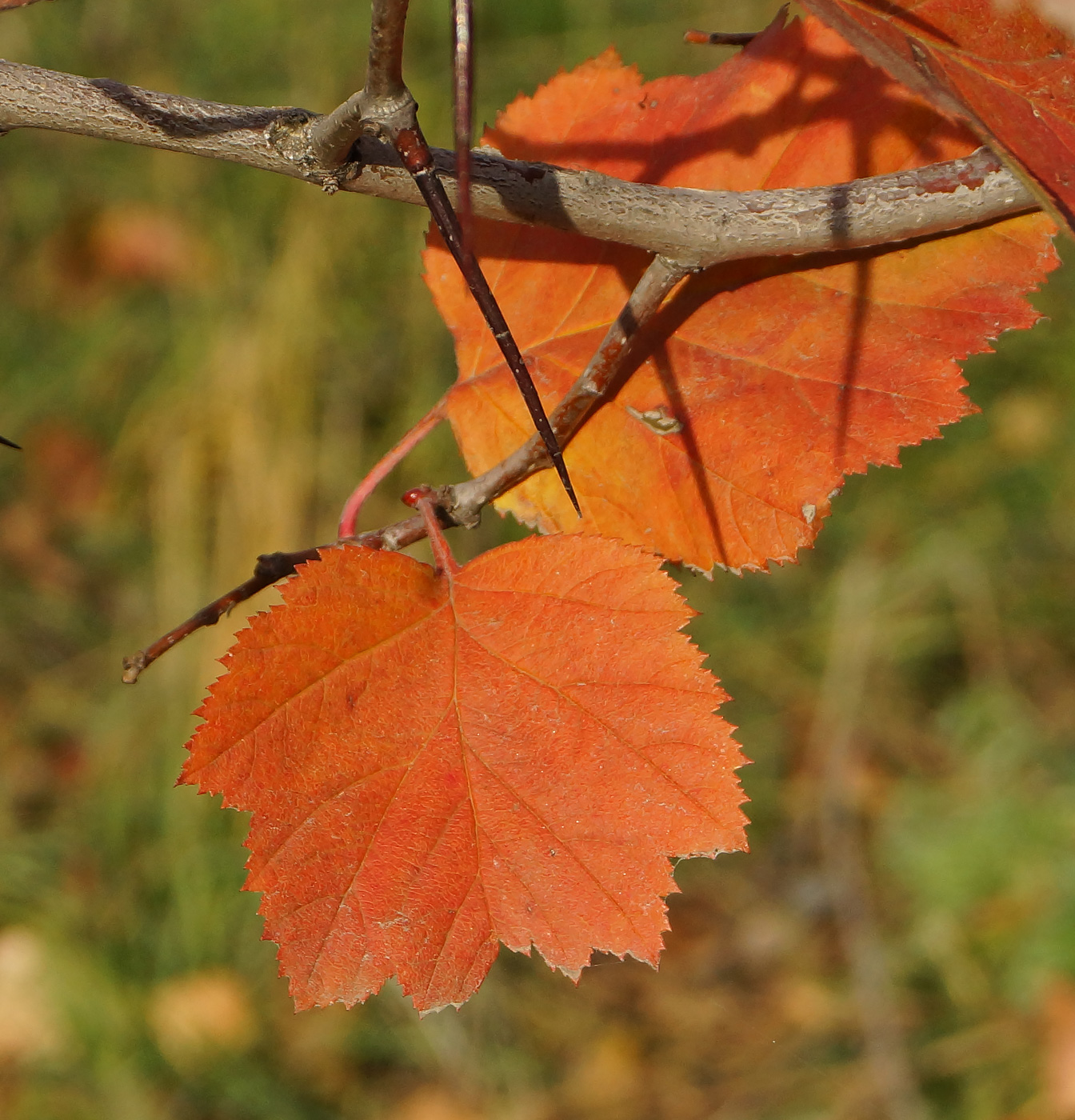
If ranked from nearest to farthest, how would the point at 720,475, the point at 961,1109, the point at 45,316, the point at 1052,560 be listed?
the point at 720,475
the point at 961,1109
the point at 1052,560
the point at 45,316

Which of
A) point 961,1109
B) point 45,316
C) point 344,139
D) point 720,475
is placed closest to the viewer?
point 344,139

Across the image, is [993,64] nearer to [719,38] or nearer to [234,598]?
[719,38]

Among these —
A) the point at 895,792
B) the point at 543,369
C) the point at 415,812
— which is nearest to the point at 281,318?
the point at 895,792

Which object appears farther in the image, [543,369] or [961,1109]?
[961,1109]

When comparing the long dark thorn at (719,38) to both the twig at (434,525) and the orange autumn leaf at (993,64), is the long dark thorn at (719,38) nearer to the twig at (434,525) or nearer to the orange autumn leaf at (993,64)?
the orange autumn leaf at (993,64)

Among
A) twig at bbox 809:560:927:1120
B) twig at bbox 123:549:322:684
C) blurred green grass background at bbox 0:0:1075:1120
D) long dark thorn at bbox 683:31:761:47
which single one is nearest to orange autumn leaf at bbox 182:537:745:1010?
twig at bbox 123:549:322:684

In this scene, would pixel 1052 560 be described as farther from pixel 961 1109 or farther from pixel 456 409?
pixel 456 409

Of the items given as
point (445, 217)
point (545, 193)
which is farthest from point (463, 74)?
point (545, 193)
